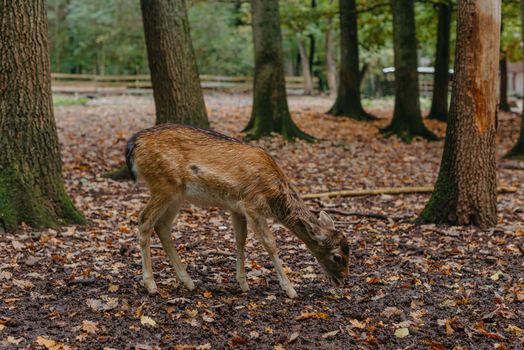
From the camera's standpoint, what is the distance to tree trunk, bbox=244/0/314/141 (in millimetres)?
15961

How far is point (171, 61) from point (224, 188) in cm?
586

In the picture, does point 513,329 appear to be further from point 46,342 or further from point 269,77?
point 269,77

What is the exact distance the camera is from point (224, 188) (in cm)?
633

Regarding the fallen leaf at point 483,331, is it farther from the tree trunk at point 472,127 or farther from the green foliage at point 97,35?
the green foliage at point 97,35

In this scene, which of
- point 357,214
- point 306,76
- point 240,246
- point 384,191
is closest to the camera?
point 240,246

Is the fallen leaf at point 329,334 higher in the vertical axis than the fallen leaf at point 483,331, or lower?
higher

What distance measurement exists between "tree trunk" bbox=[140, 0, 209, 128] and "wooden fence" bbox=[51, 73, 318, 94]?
22956 millimetres

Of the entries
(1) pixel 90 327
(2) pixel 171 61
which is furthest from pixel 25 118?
(2) pixel 171 61

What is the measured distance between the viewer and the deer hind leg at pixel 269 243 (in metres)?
6.34

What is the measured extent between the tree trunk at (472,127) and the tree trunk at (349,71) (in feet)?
41.6

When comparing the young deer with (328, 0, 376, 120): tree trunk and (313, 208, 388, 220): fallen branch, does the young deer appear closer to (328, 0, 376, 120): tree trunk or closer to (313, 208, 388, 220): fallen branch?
(313, 208, 388, 220): fallen branch

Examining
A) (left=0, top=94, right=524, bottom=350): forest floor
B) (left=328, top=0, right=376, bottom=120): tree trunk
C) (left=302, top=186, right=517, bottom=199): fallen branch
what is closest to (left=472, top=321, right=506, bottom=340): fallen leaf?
(left=0, top=94, right=524, bottom=350): forest floor

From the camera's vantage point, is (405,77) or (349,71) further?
(349,71)

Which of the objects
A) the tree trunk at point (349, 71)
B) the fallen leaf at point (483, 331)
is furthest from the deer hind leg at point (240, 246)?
the tree trunk at point (349, 71)
